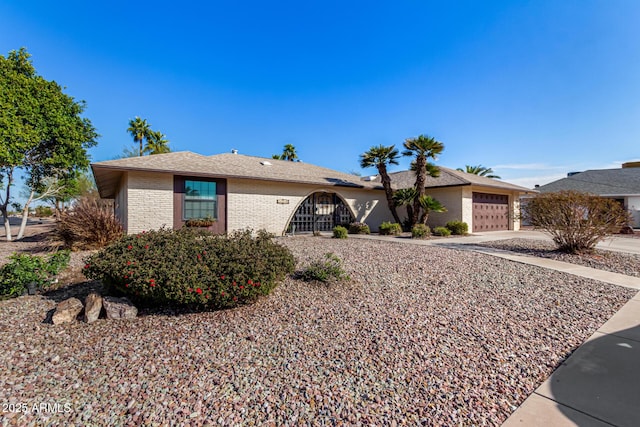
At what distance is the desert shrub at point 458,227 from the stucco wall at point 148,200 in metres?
14.4

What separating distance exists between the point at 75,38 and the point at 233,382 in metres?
15.2

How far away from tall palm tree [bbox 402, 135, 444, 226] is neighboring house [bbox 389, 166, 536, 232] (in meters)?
2.58

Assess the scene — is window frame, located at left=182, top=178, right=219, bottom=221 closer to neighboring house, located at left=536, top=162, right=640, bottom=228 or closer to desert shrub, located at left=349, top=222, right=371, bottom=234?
desert shrub, located at left=349, top=222, right=371, bottom=234

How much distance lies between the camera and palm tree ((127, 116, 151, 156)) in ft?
97.8

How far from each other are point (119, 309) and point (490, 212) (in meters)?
20.2

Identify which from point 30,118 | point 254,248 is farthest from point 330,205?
point 30,118

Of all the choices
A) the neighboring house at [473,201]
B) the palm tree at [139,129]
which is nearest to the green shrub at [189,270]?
the neighboring house at [473,201]

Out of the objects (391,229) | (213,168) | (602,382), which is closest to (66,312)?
(602,382)

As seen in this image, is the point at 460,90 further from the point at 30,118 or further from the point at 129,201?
the point at 30,118

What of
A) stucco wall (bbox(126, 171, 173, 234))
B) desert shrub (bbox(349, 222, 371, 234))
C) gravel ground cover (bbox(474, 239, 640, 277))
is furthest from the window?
gravel ground cover (bbox(474, 239, 640, 277))

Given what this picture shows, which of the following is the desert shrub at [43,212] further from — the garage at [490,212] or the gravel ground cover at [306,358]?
the garage at [490,212]

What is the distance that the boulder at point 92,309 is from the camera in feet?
12.9

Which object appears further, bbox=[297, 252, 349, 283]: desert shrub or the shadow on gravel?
bbox=[297, 252, 349, 283]: desert shrub

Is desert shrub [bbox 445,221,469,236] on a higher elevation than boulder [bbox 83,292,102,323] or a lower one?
higher
